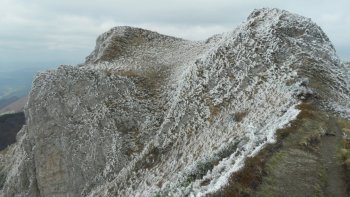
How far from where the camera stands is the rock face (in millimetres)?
34781

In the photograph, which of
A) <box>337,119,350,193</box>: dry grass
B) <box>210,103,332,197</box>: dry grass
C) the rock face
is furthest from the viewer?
the rock face

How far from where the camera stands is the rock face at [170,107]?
34781mm

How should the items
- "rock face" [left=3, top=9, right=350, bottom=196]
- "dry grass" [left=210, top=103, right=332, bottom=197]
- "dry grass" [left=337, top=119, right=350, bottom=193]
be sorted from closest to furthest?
"dry grass" [left=210, top=103, right=332, bottom=197] → "dry grass" [left=337, top=119, right=350, bottom=193] → "rock face" [left=3, top=9, right=350, bottom=196]

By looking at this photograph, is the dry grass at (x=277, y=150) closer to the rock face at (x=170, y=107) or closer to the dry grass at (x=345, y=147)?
the rock face at (x=170, y=107)

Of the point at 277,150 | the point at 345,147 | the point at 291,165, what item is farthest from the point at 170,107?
the point at 291,165

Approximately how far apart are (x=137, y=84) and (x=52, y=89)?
1311 cm

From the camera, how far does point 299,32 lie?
47.7m

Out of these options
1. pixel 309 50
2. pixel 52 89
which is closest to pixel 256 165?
pixel 309 50

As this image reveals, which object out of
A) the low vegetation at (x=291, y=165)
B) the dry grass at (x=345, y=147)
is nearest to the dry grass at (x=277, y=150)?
the low vegetation at (x=291, y=165)

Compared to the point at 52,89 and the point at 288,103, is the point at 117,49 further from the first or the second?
the point at 288,103

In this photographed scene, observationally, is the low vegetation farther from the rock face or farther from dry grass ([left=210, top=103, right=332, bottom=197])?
the rock face

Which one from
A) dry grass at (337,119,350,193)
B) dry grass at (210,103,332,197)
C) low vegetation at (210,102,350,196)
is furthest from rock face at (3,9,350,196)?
dry grass at (337,119,350,193)

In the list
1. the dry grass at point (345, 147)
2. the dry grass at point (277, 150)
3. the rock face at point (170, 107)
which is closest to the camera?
the dry grass at point (277, 150)

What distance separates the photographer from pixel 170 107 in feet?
176
